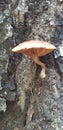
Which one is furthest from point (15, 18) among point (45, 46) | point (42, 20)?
point (45, 46)

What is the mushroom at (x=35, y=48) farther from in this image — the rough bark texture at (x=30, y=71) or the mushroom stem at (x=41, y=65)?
the rough bark texture at (x=30, y=71)

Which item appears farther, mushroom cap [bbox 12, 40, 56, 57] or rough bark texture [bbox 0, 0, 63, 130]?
rough bark texture [bbox 0, 0, 63, 130]

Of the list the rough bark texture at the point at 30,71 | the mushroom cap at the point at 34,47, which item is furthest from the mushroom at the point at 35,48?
the rough bark texture at the point at 30,71

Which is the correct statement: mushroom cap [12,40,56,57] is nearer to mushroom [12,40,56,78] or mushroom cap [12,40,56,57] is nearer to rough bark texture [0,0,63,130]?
mushroom [12,40,56,78]

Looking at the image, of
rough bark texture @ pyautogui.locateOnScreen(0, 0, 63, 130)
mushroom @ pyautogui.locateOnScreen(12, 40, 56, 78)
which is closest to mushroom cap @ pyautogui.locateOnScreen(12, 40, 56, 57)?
mushroom @ pyautogui.locateOnScreen(12, 40, 56, 78)

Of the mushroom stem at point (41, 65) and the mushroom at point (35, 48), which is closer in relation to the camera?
the mushroom at point (35, 48)

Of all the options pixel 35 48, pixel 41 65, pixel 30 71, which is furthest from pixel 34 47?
pixel 30 71

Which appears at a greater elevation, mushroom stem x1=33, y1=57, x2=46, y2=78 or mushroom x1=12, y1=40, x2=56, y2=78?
mushroom x1=12, y1=40, x2=56, y2=78

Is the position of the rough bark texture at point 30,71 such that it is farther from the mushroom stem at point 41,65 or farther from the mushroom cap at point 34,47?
the mushroom cap at point 34,47

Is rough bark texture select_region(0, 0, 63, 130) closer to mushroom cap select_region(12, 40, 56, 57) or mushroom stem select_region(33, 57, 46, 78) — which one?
mushroom stem select_region(33, 57, 46, 78)

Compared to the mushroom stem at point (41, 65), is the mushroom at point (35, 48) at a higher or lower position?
higher
